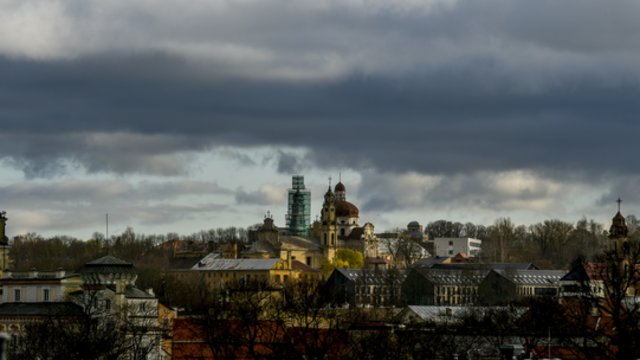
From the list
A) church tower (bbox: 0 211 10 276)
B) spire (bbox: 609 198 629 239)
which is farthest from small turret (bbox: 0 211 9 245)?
spire (bbox: 609 198 629 239)

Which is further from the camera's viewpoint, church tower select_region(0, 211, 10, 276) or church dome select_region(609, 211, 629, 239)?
church dome select_region(609, 211, 629, 239)

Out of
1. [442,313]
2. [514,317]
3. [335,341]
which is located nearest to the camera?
[335,341]

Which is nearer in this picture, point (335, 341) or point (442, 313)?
point (335, 341)

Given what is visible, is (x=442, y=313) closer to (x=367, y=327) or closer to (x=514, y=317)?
(x=514, y=317)

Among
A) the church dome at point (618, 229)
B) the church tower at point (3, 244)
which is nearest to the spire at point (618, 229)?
the church dome at point (618, 229)

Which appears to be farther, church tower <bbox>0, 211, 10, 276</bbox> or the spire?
the spire

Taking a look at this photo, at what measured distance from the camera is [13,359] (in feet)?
314

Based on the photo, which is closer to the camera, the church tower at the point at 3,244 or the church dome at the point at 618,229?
the church tower at the point at 3,244

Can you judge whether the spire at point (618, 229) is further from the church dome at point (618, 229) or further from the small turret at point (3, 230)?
the small turret at point (3, 230)

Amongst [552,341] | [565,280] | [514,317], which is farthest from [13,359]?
[565,280]

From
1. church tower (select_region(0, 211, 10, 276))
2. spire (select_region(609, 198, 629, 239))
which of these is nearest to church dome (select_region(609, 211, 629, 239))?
spire (select_region(609, 198, 629, 239))

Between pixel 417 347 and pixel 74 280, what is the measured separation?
29165 mm

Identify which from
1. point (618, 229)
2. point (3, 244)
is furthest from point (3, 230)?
point (618, 229)

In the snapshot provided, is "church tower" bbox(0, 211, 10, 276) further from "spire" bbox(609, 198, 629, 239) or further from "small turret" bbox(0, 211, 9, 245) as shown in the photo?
"spire" bbox(609, 198, 629, 239)
